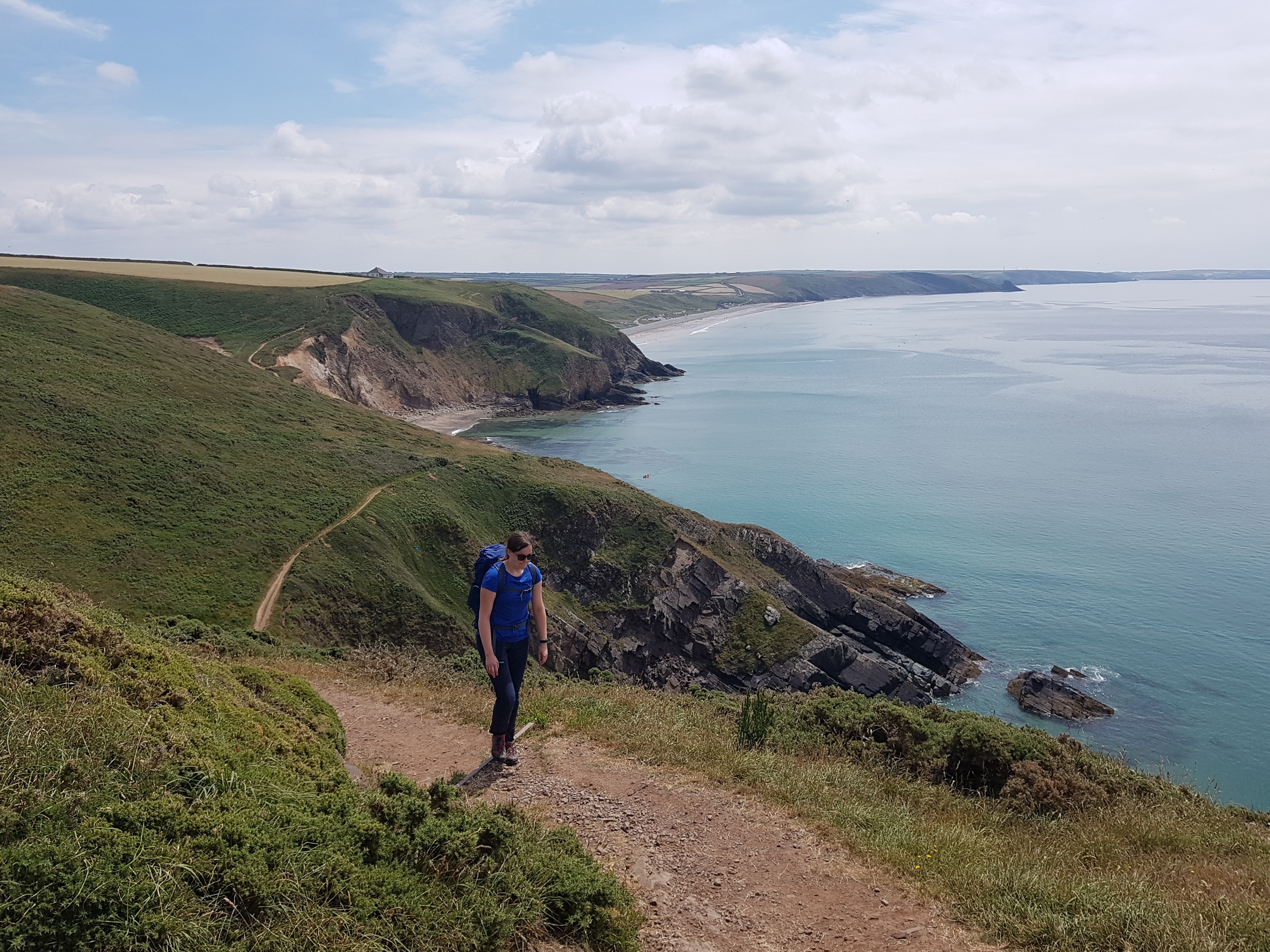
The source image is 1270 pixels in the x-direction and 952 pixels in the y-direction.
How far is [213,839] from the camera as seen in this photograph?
192 inches

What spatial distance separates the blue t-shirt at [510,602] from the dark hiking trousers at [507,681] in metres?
0.10

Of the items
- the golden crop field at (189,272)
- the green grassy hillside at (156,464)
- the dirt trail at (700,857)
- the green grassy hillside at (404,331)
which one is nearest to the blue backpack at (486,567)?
the dirt trail at (700,857)

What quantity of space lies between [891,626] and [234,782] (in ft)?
131

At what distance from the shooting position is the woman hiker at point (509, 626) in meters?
8.47

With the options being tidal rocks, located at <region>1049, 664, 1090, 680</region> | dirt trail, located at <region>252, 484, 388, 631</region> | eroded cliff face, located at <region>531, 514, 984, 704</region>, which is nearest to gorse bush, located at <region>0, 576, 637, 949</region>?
dirt trail, located at <region>252, 484, 388, 631</region>

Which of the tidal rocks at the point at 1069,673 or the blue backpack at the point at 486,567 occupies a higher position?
the blue backpack at the point at 486,567

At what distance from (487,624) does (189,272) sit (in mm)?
132557

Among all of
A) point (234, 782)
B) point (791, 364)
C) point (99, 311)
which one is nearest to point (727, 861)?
point (234, 782)

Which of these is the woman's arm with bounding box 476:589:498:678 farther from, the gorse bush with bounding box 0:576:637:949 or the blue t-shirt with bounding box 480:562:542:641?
the gorse bush with bounding box 0:576:637:949

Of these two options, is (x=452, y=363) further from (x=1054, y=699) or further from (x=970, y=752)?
(x=970, y=752)

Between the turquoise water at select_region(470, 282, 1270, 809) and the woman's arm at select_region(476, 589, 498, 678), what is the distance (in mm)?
27812

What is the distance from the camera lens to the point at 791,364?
518 ft

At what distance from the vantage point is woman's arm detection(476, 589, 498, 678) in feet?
27.7

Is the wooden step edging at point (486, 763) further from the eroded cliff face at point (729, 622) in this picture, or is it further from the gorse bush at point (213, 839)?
the eroded cliff face at point (729, 622)
